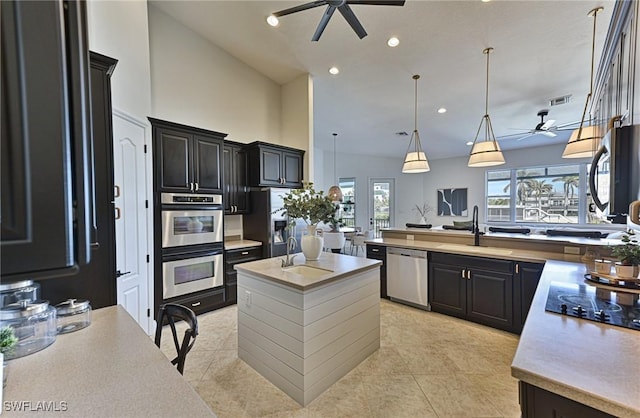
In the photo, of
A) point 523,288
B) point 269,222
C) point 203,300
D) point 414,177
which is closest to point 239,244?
point 269,222

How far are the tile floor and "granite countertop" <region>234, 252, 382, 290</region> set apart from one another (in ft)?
2.96

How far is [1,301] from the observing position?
4.25 ft

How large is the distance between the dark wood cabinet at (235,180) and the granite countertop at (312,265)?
70.6 inches

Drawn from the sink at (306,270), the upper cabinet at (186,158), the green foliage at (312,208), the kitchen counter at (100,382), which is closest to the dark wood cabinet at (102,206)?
the kitchen counter at (100,382)

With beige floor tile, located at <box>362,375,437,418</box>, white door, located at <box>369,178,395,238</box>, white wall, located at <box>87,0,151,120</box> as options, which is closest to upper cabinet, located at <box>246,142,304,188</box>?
white wall, located at <box>87,0,151,120</box>

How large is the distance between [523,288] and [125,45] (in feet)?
16.2

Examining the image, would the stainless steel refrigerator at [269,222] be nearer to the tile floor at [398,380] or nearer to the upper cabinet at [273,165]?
the upper cabinet at [273,165]

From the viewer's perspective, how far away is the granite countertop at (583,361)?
2.84 ft

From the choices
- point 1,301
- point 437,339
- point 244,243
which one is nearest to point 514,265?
point 437,339

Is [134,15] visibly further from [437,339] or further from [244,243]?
[437,339]

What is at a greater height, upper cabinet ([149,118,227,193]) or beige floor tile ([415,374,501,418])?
upper cabinet ([149,118,227,193])

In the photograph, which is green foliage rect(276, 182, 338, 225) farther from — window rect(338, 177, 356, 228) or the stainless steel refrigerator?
window rect(338, 177, 356, 228)

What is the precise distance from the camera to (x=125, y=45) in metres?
2.75

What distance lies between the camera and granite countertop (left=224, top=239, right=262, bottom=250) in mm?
4066
